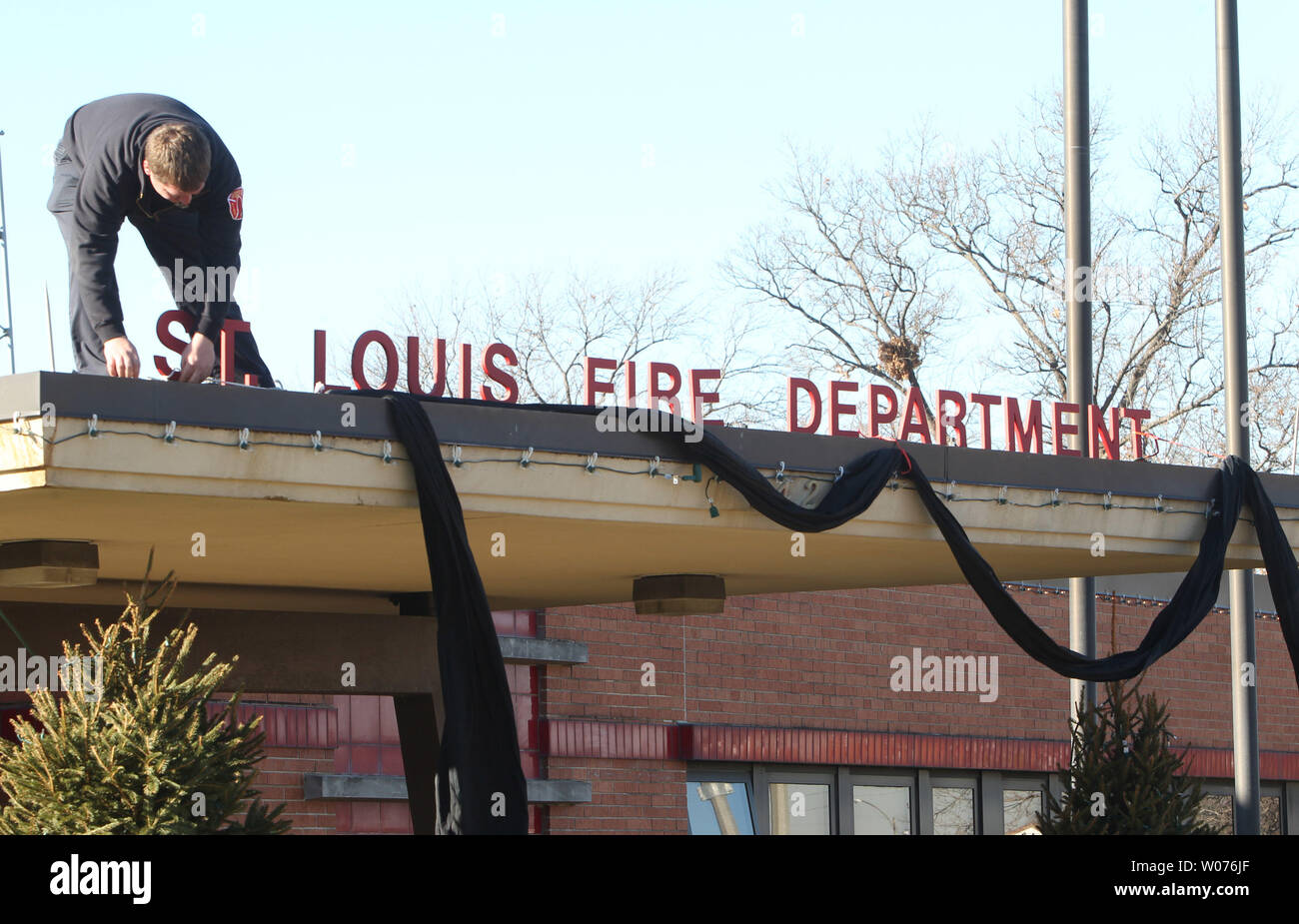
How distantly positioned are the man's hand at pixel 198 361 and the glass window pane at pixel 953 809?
13.6 meters

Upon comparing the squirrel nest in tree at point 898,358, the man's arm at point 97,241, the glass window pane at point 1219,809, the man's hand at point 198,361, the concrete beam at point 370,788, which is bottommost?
the glass window pane at point 1219,809

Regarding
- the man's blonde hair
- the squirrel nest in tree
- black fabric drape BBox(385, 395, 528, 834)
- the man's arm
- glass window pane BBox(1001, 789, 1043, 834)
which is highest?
the squirrel nest in tree

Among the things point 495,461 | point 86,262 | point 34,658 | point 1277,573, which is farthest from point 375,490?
point 1277,573

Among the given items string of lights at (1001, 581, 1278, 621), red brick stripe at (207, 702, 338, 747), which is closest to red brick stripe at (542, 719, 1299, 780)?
string of lights at (1001, 581, 1278, 621)

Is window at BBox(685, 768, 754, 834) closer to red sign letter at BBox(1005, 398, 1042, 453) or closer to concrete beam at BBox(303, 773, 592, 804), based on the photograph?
concrete beam at BBox(303, 773, 592, 804)

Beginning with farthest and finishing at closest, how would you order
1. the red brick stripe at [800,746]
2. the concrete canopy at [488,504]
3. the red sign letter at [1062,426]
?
the red brick stripe at [800,746], the red sign letter at [1062,426], the concrete canopy at [488,504]

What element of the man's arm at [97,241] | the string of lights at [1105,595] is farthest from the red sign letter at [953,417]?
the string of lights at [1105,595]

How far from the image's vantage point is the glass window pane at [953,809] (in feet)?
74.1

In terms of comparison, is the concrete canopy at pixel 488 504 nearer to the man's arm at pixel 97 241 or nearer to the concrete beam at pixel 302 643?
the concrete beam at pixel 302 643

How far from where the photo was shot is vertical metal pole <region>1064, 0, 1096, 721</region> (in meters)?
16.8

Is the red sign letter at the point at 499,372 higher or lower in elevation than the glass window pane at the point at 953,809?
higher

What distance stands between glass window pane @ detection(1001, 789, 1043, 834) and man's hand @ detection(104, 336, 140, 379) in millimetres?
15149

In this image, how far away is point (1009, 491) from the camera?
12664mm
